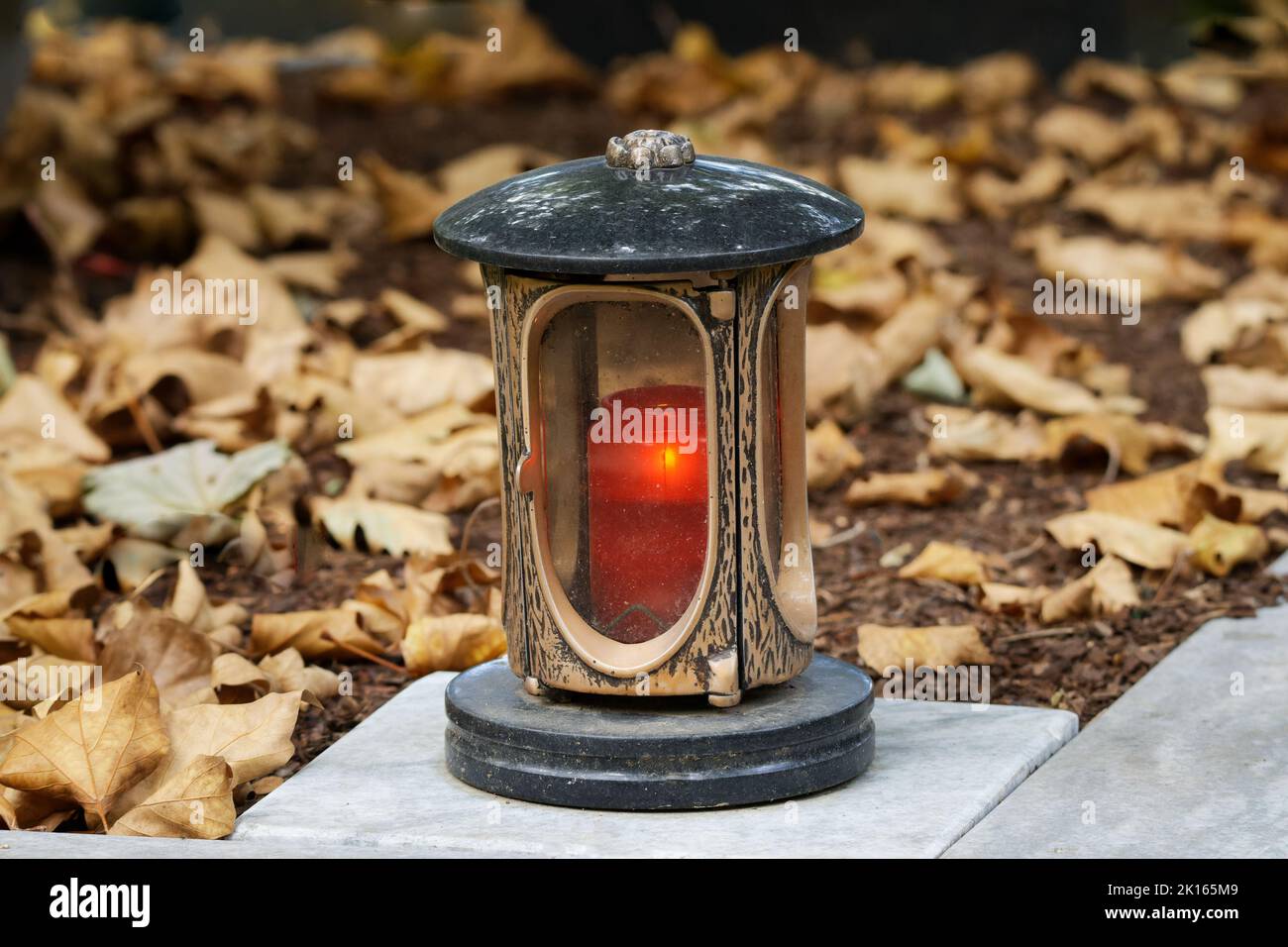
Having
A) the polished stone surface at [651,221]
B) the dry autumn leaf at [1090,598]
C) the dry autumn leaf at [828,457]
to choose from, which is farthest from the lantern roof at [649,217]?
the dry autumn leaf at [828,457]

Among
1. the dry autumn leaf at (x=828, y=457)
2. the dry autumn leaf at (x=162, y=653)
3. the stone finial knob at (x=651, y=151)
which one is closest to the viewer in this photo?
the stone finial knob at (x=651, y=151)

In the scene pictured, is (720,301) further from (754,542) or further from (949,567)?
(949,567)

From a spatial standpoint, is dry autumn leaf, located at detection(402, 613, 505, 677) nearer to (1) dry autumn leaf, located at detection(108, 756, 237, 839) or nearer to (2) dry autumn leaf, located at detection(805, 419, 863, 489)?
(1) dry autumn leaf, located at detection(108, 756, 237, 839)

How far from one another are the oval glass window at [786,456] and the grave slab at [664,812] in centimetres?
29

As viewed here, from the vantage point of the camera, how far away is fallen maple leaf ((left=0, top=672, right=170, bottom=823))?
8.71 feet

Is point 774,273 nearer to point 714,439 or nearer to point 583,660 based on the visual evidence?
point 714,439

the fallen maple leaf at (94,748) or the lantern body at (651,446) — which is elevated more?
the lantern body at (651,446)

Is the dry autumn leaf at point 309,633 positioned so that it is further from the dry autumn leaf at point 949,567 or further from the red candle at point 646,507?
the dry autumn leaf at point 949,567

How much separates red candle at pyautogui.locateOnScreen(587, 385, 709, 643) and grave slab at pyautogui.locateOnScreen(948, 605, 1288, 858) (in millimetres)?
596

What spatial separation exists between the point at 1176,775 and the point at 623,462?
3.18 ft

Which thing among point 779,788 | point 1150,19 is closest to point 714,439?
point 779,788

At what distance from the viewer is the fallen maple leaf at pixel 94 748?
2656mm

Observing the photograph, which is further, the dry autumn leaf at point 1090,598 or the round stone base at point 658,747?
the dry autumn leaf at point 1090,598

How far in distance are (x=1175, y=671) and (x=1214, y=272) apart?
3.22m
